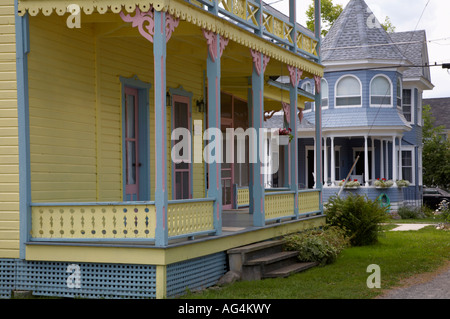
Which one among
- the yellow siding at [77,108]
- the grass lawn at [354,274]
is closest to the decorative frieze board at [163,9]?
the yellow siding at [77,108]

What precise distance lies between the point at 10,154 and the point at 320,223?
8.39 metres

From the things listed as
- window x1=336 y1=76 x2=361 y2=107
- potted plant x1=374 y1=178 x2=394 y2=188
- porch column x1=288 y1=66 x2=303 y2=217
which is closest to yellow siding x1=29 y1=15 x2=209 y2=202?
porch column x1=288 y1=66 x2=303 y2=217

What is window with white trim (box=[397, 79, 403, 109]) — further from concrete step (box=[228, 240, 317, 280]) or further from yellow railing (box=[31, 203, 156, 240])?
yellow railing (box=[31, 203, 156, 240])

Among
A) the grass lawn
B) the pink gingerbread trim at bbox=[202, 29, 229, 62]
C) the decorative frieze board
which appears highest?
the decorative frieze board

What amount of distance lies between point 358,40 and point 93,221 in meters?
21.8

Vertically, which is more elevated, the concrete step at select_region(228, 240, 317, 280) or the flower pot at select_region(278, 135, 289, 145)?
the flower pot at select_region(278, 135, 289, 145)

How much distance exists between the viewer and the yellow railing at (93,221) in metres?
9.07

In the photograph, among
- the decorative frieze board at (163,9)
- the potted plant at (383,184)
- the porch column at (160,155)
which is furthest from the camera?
the potted plant at (383,184)

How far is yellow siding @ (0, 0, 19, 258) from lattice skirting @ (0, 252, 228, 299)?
325 millimetres

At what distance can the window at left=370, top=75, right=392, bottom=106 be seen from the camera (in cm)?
2784

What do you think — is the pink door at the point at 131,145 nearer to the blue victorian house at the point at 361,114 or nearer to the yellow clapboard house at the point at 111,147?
the yellow clapboard house at the point at 111,147

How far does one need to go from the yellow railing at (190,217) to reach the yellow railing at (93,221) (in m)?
0.36

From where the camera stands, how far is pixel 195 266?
10.0 m
